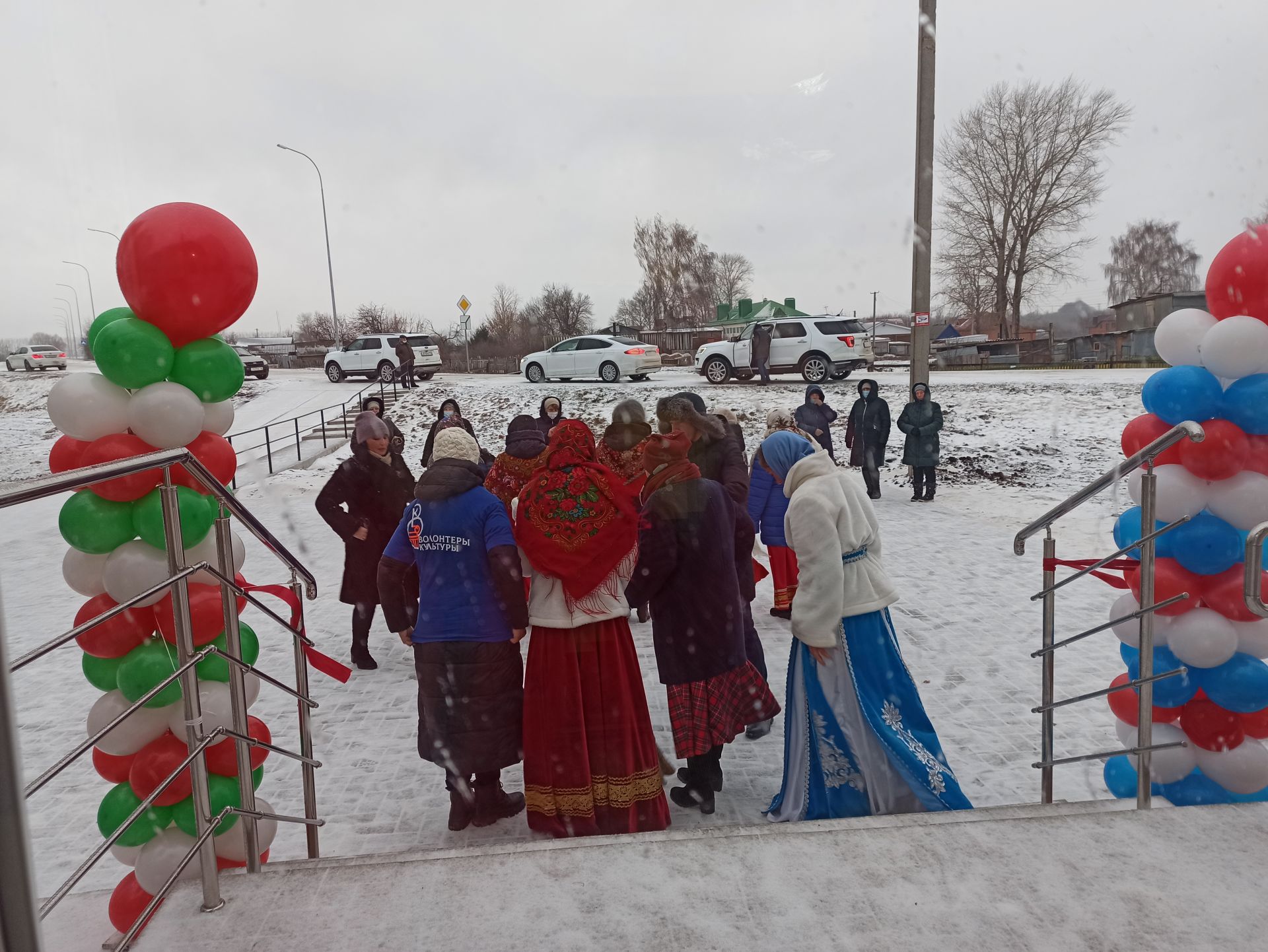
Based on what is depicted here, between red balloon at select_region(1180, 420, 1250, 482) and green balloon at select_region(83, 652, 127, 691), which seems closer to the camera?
green balloon at select_region(83, 652, 127, 691)

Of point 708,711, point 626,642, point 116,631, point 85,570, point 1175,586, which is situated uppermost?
point 85,570

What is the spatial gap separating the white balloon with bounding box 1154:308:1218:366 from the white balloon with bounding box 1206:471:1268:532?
210mm

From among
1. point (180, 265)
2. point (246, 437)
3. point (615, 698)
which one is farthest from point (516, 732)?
point (246, 437)

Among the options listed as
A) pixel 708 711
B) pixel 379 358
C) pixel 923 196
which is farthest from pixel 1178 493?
pixel 379 358

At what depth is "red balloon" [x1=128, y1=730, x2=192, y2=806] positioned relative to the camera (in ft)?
8.42

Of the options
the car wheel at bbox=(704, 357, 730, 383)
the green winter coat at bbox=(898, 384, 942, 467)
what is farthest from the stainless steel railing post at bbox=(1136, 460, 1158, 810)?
the car wheel at bbox=(704, 357, 730, 383)

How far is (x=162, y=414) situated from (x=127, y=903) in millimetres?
1459

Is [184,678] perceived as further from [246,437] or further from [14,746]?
[246,437]

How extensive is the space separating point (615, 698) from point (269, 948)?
1.58 metres

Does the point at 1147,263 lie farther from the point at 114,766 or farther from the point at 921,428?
the point at 114,766

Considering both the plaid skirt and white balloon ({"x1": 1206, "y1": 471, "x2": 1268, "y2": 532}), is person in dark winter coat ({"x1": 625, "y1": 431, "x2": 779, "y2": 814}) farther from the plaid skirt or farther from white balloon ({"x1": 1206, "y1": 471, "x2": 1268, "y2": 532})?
white balloon ({"x1": 1206, "y1": 471, "x2": 1268, "y2": 532})

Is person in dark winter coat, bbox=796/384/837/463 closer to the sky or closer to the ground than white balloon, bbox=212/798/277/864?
closer to the sky

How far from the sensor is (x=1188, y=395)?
2.90m

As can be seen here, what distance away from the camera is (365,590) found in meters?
5.51
